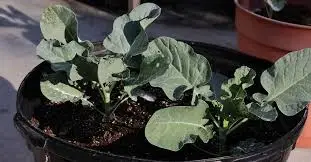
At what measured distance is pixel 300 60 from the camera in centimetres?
89

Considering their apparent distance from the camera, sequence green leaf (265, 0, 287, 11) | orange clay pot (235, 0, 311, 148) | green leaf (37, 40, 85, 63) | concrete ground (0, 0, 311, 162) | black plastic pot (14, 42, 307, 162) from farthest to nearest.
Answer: concrete ground (0, 0, 311, 162)
green leaf (265, 0, 287, 11)
orange clay pot (235, 0, 311, 148)
green leaf (37, 40, 85, 63)
black plastic pot (14, 42, 307, 162)

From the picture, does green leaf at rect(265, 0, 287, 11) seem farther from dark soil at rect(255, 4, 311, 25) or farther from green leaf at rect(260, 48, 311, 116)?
green leaf at rect(260, 48, 311, 116)

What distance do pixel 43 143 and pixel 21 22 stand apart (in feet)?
6.24

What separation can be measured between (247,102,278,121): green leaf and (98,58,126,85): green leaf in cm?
22

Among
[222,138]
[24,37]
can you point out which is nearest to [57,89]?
[222,138]

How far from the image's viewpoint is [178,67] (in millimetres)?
897

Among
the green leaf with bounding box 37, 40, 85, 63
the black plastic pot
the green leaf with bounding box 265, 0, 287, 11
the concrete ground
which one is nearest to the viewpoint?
the black plastic pot

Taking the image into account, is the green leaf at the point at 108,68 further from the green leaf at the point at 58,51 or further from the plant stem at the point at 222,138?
the plant stem at the point at 222,138

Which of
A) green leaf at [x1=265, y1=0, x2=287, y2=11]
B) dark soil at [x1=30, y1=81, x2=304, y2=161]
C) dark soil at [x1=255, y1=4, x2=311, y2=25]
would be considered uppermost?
dark soil at [x1=30, y1=81, x2=304, y2=161]

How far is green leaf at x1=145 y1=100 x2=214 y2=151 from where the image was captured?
81 centimetres

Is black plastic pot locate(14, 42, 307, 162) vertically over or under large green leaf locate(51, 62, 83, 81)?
under

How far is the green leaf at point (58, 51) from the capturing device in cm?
89

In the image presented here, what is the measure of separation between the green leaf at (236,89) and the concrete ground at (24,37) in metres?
0.78

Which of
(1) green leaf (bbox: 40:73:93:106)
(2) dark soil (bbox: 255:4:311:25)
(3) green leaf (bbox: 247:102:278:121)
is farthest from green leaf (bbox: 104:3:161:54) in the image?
(2) dark soil (bbox: 255:4:311:25)
